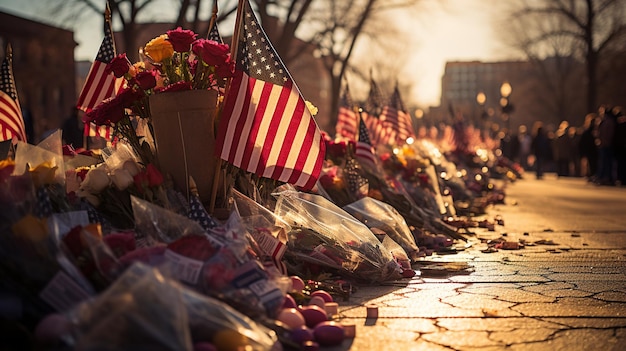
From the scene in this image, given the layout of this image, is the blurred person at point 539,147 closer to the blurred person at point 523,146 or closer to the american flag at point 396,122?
the blurred person at point 523,146

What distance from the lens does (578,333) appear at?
→ 4.34m

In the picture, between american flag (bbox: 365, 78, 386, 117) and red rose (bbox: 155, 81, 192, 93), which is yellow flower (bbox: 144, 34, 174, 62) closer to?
red rose (bbox: 155, 81, 192, 93)

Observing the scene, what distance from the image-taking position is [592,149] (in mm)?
25594

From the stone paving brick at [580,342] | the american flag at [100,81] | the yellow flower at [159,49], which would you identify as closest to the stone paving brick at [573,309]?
the stone paving brick at [580,342]

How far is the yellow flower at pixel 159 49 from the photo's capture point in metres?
5.64

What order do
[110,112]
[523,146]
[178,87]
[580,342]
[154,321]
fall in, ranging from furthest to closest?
[523,146] → [110,112] → [178,87] → [580,342] → [154,321]

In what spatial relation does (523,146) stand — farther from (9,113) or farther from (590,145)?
(9,113)

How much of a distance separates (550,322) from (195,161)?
2.48 m

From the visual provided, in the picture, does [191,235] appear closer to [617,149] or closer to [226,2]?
[226,2]

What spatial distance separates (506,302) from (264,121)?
1891mm

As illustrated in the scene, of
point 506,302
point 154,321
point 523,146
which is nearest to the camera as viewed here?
point 154,321

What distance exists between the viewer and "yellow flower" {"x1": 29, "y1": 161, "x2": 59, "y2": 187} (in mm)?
4843

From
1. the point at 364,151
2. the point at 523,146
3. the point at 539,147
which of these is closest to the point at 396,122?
the point at 364,151

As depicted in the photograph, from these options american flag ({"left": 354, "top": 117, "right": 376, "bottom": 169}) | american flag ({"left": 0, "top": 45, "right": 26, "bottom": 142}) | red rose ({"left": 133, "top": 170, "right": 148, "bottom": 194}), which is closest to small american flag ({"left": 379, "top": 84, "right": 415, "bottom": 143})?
american flag ({"left": 354, "top": 117, "right": 376, "bottom": 169})
